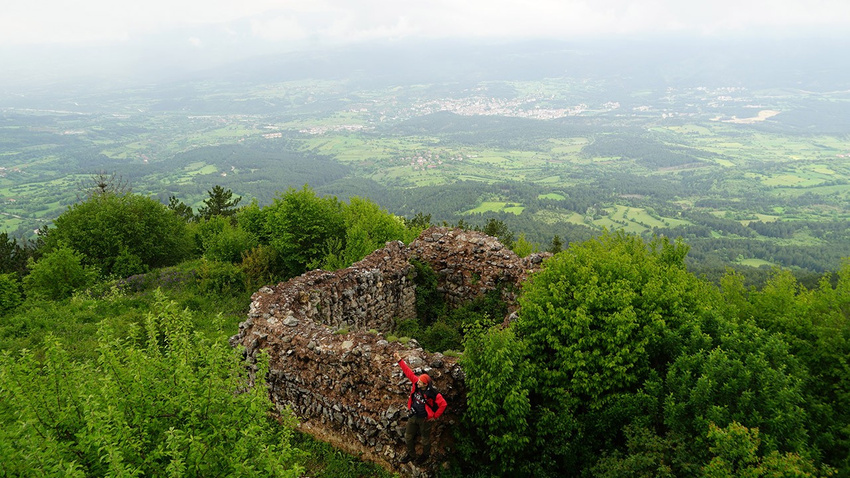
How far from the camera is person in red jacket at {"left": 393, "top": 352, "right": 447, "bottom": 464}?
1041 cm

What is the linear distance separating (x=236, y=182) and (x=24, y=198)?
60039 millimetres

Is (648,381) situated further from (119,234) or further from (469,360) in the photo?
(119,234)

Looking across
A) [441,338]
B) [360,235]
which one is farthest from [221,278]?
[441,338]

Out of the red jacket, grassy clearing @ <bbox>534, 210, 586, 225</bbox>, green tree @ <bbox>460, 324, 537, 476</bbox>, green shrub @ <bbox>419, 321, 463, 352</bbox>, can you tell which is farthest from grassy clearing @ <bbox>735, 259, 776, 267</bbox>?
the red jacket

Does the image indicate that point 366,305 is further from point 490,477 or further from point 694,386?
point 694,386

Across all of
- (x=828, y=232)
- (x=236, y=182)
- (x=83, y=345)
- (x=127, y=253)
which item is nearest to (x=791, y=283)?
(x=83, y=345)

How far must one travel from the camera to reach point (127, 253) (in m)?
26.1

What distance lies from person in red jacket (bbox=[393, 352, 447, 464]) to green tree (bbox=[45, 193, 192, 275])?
2278cm

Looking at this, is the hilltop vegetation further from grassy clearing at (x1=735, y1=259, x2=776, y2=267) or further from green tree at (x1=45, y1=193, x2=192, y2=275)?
grassy clearing at (x1=735, y1=259, x2=776, y2=267)

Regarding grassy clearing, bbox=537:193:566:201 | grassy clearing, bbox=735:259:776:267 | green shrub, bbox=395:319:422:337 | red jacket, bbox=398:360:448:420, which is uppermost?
red jacket, bbox=398:360:448:420

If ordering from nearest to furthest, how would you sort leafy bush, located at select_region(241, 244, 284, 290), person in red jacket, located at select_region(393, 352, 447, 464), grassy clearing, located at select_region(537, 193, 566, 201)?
person in red jacket, located at select_region(393, 352, 447, 464), leafy bush, located at select_region(241, 244, 284, 290), grassy clearing, located at select_region(537, 193, 566, 201)

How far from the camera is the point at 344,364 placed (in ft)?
40.3

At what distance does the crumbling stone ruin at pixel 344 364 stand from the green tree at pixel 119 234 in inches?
623

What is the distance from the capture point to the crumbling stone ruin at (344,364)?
37.8 feet
